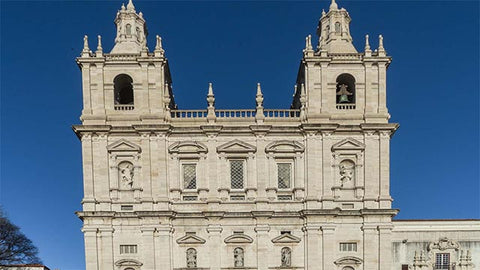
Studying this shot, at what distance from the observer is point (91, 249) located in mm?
27906

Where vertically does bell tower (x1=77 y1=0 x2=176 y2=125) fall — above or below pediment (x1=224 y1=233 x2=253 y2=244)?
above

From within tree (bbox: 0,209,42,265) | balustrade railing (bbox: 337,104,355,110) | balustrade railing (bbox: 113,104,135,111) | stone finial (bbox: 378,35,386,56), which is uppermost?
stone finial (bbox: 378,35,386,56)

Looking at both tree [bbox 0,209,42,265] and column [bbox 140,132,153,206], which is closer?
column [bbox 140,132,153,206]

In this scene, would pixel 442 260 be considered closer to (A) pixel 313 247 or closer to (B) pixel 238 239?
(A) pixel 313 247

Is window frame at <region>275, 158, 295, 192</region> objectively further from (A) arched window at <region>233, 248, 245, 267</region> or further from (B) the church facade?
(A) arched window at <region>233, 248, 245, 267</region>

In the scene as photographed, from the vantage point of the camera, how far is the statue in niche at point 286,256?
28625 millimetres

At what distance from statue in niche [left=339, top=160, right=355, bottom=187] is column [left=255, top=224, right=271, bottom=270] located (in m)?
7.55

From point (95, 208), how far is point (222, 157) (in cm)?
1112

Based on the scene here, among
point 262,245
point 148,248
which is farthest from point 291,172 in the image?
point 148,248

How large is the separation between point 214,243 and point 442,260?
63.1 ft

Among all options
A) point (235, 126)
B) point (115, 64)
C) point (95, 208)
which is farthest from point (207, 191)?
point (115, 64)

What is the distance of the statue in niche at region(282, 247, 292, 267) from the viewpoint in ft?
93.9

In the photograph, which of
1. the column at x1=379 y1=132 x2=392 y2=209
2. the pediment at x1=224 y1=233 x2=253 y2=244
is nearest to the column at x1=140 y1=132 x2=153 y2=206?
the pediment at x1=224 y1=233 x2=253 y2=244

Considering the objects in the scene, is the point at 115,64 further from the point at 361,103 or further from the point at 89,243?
the point at 361,103
